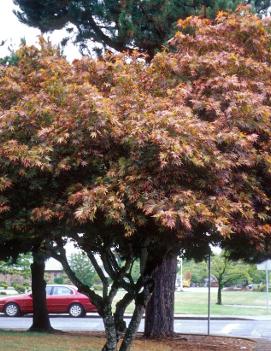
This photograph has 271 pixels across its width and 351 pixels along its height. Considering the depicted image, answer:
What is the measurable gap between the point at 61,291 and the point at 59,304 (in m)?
0.52

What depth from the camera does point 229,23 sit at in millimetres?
8383

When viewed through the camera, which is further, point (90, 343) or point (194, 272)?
point (194, 272)

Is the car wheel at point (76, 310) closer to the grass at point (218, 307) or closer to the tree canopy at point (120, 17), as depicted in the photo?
the grass at point (218, 307)

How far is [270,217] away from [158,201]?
1814 millimetres

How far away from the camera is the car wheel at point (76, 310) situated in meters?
25.1

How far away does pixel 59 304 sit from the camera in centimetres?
2512

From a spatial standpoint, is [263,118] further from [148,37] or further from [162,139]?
[148,37]

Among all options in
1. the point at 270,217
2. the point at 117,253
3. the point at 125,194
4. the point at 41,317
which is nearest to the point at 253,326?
the point at 41,317

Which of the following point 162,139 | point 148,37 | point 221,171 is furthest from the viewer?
point 148,37

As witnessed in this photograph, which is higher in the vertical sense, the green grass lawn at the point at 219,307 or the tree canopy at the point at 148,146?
the tree canopy at the point at 148,146

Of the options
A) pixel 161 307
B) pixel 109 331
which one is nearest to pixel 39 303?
pixel 161 307

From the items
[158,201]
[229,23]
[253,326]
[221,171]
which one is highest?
[229,23]

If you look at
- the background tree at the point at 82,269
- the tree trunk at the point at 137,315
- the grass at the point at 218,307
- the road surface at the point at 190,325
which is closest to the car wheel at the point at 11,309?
the road surface at the point at 190,325

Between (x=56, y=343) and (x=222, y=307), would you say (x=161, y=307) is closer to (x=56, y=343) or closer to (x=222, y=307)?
(x=56, y=343)
